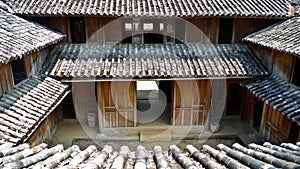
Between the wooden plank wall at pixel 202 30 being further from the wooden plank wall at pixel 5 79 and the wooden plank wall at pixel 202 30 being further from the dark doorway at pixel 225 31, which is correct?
the wooden plank wall at pixel 5 79

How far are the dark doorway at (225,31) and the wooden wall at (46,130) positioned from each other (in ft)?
31.4

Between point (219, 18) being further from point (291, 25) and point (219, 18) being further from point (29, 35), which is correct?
point (29, 35)

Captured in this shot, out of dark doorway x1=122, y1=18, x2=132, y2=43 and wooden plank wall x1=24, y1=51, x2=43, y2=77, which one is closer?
wooden plank wall x1=24, y1=51, x2=43, y2=77

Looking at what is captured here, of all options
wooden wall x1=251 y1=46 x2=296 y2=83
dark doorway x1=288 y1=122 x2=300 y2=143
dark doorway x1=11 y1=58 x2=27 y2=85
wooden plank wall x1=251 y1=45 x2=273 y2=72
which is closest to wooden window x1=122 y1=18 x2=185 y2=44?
wooden plank wall x1=251 y1=45 x2=273 y2=72

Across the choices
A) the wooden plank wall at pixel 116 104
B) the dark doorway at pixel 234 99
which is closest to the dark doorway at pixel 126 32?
the wooden plank wall at pixel 116 104

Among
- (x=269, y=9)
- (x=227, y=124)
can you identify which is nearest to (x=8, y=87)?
(x=227, y=124)

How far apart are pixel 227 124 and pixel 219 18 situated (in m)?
5.88

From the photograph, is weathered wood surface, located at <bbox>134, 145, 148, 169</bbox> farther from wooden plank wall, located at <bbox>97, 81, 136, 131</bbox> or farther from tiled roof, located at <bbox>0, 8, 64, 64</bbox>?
wooden plank wall, located at <bbox>97, 81, 136, 131</bbox>

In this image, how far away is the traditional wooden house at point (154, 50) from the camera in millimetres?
10617

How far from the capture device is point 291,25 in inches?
439

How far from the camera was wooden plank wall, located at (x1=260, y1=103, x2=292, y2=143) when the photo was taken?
31.4ft

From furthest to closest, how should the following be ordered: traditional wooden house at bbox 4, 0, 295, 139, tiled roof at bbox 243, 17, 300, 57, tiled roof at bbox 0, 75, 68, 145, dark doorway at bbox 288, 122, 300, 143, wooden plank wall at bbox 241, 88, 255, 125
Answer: wooden plank wall at bbox 241, 88, 255, 125, traditional wooden house at bbox 4, 0, 295, 139, dark doorway at bbox 288, 122, 300, 143, tiled roof at bbox 243, 17, 300, 57, tiled roof at bbox 0, 75, 68, 145

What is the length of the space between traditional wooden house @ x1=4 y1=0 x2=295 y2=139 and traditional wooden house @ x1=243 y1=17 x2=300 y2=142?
59 cm

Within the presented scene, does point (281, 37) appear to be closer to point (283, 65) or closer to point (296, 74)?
point (283, 65)
